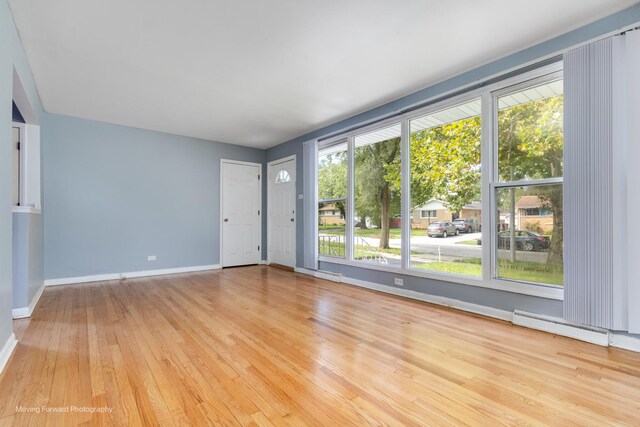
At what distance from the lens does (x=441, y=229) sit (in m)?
3.41

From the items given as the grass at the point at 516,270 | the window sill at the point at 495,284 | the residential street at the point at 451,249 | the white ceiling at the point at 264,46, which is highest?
the white ceiling at the point at 264,46

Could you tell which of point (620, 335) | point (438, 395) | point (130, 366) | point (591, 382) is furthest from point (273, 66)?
point (620, 335)

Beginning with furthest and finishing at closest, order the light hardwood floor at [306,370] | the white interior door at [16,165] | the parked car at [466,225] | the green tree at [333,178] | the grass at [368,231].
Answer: the green tree at [333,178]
the grass at [368,231]
the white interior door at [16,165]
the parked car at [466,225]
the light hardwood floor at [306,370]

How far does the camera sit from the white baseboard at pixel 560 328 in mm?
2252

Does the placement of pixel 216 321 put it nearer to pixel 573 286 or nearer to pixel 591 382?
pixel 591 382

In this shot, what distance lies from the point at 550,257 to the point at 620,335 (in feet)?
2.28

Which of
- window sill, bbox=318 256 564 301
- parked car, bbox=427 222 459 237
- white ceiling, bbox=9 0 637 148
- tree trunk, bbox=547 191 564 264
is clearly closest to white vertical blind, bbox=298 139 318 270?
white ceiling, bbox=9 0 637 148

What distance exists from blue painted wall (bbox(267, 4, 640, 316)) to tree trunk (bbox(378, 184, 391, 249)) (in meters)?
0.43

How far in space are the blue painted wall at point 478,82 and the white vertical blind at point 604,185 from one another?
14 cm

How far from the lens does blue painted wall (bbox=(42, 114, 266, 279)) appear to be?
427 cm

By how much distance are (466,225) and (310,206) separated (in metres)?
2.57

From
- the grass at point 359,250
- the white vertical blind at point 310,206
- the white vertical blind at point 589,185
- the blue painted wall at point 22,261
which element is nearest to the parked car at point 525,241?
the white vertical blind at point 589,185

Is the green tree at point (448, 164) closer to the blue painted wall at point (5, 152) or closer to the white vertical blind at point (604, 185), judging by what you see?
the white vertical blind at point (604, 185)

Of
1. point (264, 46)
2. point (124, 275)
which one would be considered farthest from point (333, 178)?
point (124, 275)
